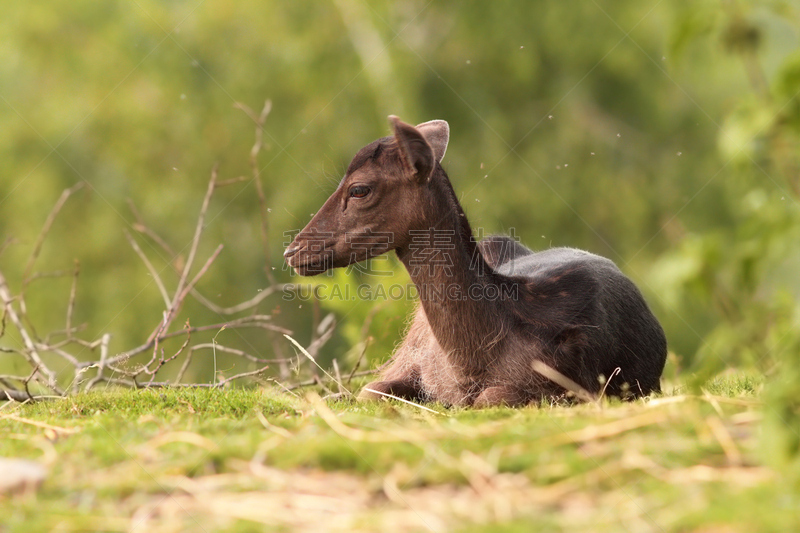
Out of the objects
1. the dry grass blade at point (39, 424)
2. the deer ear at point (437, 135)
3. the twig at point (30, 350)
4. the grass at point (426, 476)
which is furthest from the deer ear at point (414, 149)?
the twig at point (30, 350)

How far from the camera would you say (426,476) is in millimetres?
2820

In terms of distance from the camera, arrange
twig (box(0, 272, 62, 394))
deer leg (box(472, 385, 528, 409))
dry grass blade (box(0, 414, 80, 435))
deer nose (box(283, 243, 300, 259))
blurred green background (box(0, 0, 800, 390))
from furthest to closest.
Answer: blurred green background (box(0, 0, 800, 390)), twig (box(0, 272, 62, 394)), deer nose (box(283, 243, 300, 259)), deer leg (box(472, 385, 528, 409)), dry grass blade (box(0, 414, 80, 435))

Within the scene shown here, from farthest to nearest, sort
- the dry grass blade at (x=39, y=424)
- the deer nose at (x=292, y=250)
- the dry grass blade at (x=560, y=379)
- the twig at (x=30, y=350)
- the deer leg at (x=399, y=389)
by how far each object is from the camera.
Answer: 1. the twig at (x=30, y=350)
2. the deer leg at (x=399, y=389)
3. the deer nose at (x=292, y=250)
4. the dry grass blade at (x=560, y=379)
5. the dry grass blade at (x=39, y=424)

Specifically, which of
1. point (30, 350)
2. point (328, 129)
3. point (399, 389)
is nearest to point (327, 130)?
point (328, 129)

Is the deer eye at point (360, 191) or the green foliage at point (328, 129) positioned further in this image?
the green foliage at point (328, 129)

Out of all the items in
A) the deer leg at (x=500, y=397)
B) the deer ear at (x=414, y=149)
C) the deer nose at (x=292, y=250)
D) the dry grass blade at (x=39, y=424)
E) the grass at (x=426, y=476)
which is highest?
the deer ear at (x=414, y=149)

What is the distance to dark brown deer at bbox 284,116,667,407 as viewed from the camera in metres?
5.18

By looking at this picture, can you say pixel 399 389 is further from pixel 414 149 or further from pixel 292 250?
pixel 414 149

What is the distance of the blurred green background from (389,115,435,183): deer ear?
8784mm

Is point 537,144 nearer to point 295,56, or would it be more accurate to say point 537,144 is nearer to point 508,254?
point 295,56

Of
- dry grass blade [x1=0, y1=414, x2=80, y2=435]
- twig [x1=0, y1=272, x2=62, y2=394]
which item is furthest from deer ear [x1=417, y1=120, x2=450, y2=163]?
twig [x1=0, y1=272, x2=62, y2=394]

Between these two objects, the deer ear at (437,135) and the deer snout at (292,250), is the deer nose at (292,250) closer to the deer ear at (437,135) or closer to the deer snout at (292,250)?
the deer snout at (292,250)

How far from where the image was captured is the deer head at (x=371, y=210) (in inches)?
208

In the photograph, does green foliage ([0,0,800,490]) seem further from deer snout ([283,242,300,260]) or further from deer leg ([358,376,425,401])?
deer snout ([283,242,300,260])
